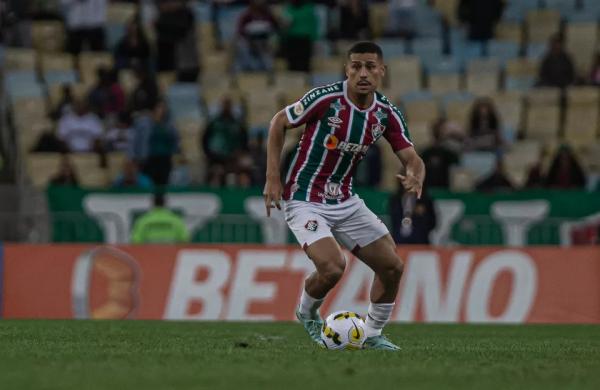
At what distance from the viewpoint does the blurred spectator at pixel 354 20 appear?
24438mm

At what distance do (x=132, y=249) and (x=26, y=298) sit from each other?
4.55 ft

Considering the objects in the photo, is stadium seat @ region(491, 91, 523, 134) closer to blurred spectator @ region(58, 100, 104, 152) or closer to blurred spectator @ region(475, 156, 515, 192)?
blurred spectator @ region(475, 156, 515, 192)

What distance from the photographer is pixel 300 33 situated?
24.0 metres

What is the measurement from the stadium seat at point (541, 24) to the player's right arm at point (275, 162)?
49.1 ft

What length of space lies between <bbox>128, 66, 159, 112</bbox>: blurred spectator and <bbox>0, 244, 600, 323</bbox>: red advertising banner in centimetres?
533

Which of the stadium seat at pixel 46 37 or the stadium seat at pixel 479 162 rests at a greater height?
the stadium seat at pixel 46 37

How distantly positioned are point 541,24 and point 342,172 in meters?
14.9

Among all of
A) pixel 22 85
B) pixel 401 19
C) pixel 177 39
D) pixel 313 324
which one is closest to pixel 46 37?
pixel 22 85

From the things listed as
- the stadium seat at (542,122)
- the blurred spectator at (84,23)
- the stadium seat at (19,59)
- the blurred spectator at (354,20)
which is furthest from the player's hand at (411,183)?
the stadium seat at (19,59)

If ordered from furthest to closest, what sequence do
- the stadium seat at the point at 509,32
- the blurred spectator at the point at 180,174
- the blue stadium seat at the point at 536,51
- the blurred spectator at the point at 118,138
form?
1. the stadium seat at the point at 509,32
2. the blue stadium seat at the point at 536,51
3. the blurred spectator at the point at 118,138
4. the blurred spectator at the point at 180,174

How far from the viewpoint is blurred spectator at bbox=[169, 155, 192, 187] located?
21578mm

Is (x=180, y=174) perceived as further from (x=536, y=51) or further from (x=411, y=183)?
(x=411, y=183)

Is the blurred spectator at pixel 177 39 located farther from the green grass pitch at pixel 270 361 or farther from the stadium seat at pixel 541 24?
the green grass pitch at pixel 270 361

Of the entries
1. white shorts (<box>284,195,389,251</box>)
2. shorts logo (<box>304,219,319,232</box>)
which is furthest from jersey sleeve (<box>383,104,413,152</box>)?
shorts logo (<box>304,219,319,232</box>)
